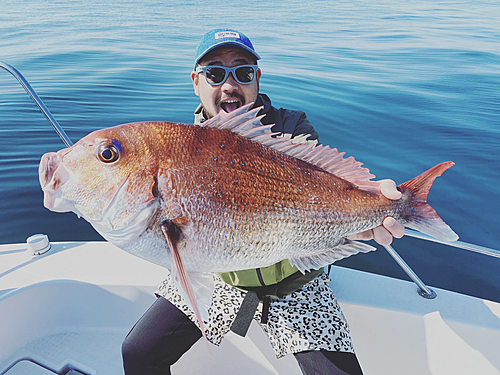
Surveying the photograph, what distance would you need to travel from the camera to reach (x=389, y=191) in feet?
4.54

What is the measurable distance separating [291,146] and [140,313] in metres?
1.77

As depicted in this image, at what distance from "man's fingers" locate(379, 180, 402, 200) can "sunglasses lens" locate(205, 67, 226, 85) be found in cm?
119

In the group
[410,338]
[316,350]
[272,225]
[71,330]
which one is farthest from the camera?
[71,330]

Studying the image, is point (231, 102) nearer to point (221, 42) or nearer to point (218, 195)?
point (221, 42)

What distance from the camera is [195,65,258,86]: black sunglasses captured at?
2.07m

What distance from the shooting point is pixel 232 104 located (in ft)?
6.95

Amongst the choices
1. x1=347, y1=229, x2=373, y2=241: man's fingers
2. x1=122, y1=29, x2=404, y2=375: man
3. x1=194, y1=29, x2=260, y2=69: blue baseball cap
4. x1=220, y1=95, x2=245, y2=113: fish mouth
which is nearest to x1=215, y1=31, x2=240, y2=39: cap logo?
x1=194, y1=29, x2=260, y2=69: blue baseball cap

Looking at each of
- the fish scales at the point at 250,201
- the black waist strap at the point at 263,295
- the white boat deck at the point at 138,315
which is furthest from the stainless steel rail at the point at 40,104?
the black waist strap at the point at 263,295

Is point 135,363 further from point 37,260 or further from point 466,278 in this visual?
point 466,278

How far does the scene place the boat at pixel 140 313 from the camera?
2.00m

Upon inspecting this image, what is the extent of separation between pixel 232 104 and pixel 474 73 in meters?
11.1

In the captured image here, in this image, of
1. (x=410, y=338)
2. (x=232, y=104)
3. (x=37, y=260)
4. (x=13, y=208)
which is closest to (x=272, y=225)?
(x=232, y=104)

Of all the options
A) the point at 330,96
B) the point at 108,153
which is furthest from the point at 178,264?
the point at 330,96

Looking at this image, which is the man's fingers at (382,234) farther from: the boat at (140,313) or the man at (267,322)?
the boat at (140,313)
